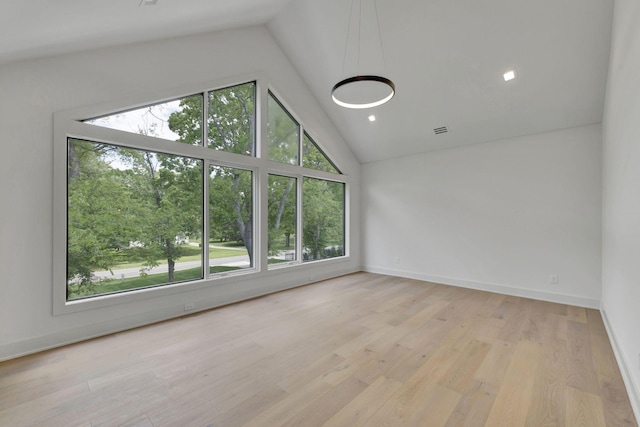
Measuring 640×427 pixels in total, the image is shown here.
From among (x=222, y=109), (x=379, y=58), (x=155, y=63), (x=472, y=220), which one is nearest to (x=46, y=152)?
(x=155, y=63)

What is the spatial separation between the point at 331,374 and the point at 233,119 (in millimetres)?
4059

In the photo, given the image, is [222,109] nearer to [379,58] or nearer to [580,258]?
[379,58]

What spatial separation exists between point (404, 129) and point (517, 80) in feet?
6.55

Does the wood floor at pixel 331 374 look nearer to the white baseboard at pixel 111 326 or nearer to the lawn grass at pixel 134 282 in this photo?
the white baseboard at pixel 111 326

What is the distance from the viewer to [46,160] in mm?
2986

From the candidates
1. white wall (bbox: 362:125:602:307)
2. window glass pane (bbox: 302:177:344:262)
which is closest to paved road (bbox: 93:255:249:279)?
window glass pane (bbox: 302:177:344:262)

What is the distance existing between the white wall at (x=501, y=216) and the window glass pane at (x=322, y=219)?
3.05ft

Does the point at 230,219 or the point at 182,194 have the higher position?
the point at 182,194

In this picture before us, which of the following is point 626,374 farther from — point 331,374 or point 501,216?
point 501,216

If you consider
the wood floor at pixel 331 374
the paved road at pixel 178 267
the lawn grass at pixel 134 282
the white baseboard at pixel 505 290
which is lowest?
the wood floor at pixel 331 374

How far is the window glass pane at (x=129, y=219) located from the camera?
326 cm

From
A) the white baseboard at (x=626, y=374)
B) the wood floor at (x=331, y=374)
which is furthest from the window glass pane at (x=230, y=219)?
the white baseboard at (x=626, y=374)

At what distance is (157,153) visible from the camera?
3879mm

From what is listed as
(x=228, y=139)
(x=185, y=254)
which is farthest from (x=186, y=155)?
(x=185, y=254)
